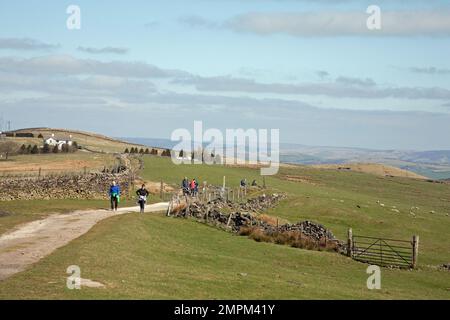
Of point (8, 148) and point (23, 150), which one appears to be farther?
point (8, 148)

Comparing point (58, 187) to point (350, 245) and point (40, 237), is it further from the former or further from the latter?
point (350, 245)

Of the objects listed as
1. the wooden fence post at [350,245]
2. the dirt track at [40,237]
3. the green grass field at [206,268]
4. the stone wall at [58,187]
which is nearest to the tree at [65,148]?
the stone wall at [58,187]

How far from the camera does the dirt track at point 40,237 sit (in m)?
24.6

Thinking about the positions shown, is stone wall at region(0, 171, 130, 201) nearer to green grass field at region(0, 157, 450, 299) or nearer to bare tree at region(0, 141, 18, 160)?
green grass field at region(0, 157, 450, 299)

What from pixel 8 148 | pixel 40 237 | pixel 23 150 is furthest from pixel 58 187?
pixel 8 148

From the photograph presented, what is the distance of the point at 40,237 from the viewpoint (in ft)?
105

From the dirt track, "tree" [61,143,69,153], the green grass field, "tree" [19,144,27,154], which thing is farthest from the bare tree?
the dirt track

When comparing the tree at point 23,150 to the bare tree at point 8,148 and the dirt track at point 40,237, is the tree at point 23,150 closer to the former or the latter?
the bare tree at point 8,148

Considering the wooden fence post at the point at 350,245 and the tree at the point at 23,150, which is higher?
the tree at the point at 23,150

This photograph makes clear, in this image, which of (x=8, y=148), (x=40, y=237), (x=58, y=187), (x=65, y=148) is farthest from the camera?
(x=65, y=148)

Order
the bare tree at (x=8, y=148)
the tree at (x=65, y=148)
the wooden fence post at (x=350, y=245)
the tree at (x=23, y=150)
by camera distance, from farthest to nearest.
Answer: the tree at (x=65, y=148) → the tree at (x=23, y=150) → the bare tree at (x=8, y=148) → the wooden fence post at (x=350, y=245)

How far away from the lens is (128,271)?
23984 millimetres

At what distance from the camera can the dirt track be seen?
80.7 feet
